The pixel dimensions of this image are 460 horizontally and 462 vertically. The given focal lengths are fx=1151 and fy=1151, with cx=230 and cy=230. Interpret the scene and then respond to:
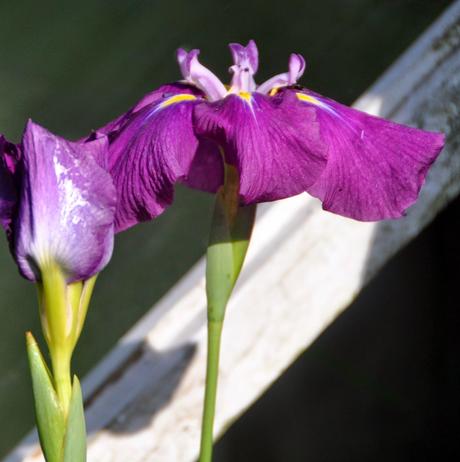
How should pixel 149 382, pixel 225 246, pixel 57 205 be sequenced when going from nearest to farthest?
pixel 57 205, pixel 225 246, pixel 149 382

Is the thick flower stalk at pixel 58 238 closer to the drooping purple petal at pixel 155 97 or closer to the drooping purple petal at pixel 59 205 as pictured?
the drooping purple petal at pixel 59 205

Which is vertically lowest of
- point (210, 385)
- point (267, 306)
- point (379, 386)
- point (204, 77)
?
point (379, 386)

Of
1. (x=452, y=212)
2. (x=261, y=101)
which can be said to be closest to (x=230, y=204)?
(x=261, y=101)

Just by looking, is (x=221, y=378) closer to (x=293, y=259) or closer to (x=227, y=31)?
(x=293, y=259)

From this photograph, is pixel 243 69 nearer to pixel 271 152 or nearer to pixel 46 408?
pixel 271 152

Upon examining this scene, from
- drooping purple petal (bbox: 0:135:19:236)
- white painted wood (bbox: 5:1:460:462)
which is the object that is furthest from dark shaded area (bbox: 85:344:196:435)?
drooping purple petal (bbox: 0:135:19:236)

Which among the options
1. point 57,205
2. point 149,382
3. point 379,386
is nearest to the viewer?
point 57,205

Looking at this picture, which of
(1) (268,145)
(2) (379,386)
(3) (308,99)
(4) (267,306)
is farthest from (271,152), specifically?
(2) (379,386)
